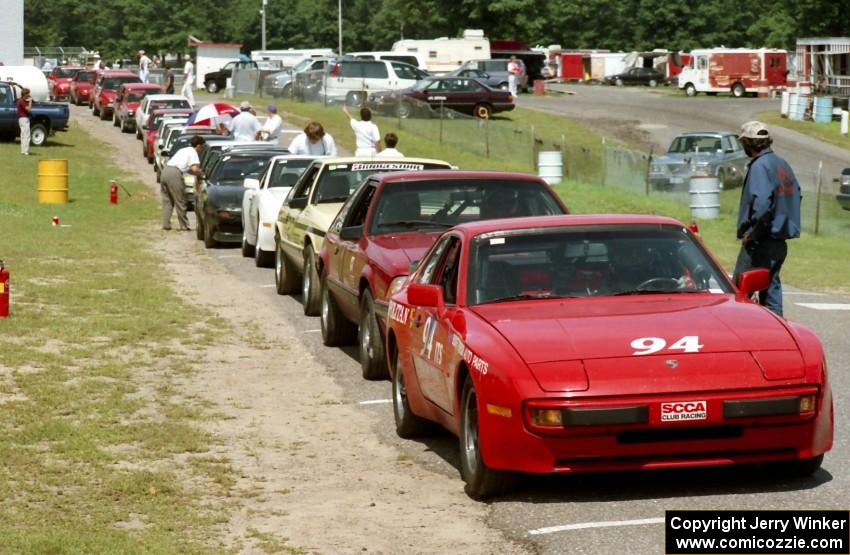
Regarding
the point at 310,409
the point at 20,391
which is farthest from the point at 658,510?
the point at 20,391

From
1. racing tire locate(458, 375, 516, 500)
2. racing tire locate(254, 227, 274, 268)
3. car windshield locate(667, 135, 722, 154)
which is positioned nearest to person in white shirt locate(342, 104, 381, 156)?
racing tire locate(254, 227, 274, 268)

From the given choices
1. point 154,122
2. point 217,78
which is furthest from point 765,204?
point 217,78

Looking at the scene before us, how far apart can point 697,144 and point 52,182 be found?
15675mm

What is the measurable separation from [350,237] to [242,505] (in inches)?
203

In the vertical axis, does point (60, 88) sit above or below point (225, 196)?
above

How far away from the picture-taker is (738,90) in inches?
3255

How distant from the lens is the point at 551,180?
37.8m

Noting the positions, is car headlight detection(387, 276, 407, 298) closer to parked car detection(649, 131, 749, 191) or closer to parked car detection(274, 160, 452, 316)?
parked car detection(274, 160, 452, 316)

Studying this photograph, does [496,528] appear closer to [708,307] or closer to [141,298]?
[708,307]

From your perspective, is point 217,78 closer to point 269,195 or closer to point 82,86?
point 82,86

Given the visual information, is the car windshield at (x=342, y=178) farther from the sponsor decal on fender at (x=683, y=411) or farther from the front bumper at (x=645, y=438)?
the sponsor decal on fender at (x=683, y=411)

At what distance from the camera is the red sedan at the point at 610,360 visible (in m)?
7.94

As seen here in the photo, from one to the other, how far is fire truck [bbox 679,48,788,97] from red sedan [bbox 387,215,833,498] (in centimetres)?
7290

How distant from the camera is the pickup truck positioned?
48.0 metres
